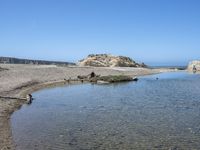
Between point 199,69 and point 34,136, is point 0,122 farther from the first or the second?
point 199,69

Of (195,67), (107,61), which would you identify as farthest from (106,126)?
(195,67)

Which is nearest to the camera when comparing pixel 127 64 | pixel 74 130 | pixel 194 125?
pixel 74 130

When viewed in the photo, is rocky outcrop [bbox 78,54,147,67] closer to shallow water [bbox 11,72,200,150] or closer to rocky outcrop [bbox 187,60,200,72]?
rocky outcrop [bbox 187,60,200,72]

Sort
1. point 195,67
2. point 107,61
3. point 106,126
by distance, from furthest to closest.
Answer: point 195,67 < point 107,61 < point 106,126

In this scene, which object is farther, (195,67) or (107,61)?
(195,67)

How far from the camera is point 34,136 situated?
17625 mm

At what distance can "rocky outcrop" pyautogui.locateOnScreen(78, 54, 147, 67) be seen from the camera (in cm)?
11744

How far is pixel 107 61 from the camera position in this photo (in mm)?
119812

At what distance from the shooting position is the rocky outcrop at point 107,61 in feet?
385

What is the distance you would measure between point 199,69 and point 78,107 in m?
101

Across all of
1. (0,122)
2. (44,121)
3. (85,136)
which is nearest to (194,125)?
(85,136)

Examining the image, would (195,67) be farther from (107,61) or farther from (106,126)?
(106,126)

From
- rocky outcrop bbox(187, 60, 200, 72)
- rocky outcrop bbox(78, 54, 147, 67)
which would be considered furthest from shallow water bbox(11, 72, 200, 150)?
rocky outcrop bbox(187, 60, 200, 72)

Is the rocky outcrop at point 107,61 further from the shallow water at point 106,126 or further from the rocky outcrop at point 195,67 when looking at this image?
the shallow water at point 106,126
